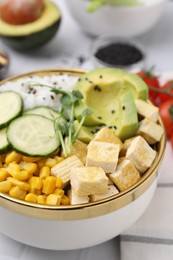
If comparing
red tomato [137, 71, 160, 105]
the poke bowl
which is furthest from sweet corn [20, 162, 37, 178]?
red tomato [137, 71, 160, 105]

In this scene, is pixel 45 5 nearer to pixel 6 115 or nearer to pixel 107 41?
pixel 107 41

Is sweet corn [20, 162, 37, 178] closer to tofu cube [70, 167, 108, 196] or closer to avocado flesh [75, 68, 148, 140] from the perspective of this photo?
tofu cube [70, 167, 108, 196]

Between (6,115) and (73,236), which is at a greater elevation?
(6,115)

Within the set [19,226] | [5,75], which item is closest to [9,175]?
[19,226]

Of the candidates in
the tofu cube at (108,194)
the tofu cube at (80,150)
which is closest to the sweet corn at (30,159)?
the tofu cube at (80,150)

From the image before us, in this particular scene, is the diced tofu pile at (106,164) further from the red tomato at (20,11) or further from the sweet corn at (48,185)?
the red tomato at (20,11)

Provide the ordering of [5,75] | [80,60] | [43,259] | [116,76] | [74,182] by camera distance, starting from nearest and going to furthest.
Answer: [74,182], [43,259], [116,76], [5,75], [80,60]
